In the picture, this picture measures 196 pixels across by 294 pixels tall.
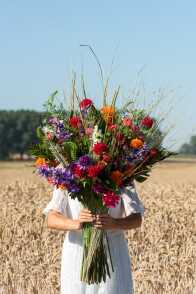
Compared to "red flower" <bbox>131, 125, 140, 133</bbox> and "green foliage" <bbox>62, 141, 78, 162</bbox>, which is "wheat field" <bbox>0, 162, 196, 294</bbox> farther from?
"green foliage" <bbox>62, 141, 78, 162</bbox>

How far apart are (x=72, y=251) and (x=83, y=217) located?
267 mm

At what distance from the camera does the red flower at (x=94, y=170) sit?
4141 mm

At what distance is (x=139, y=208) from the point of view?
4449mm

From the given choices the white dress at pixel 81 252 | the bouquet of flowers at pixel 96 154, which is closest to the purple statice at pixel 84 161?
the bouquet of flowers at pixel 96 154

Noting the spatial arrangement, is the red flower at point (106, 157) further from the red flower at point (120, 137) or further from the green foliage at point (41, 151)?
the green foliage at point (41, 151)

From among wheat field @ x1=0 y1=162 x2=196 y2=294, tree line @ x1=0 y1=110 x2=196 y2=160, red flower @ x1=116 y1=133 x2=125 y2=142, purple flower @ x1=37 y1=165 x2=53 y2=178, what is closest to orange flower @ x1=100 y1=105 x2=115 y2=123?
red flower @ x1=116 y1=133 x2=125 y2=142

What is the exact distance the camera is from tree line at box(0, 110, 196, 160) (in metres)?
89.8

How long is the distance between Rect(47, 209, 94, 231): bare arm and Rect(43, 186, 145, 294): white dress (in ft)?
0.15

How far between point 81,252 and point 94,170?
63cm

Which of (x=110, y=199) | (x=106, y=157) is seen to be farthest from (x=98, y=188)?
(x=106, y=157)

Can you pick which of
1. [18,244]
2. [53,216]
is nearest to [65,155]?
[53,216]

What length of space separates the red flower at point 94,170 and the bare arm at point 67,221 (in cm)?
31

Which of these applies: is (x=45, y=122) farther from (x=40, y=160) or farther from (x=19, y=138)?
(x=19, y=138)

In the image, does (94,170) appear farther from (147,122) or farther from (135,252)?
(135,252)
